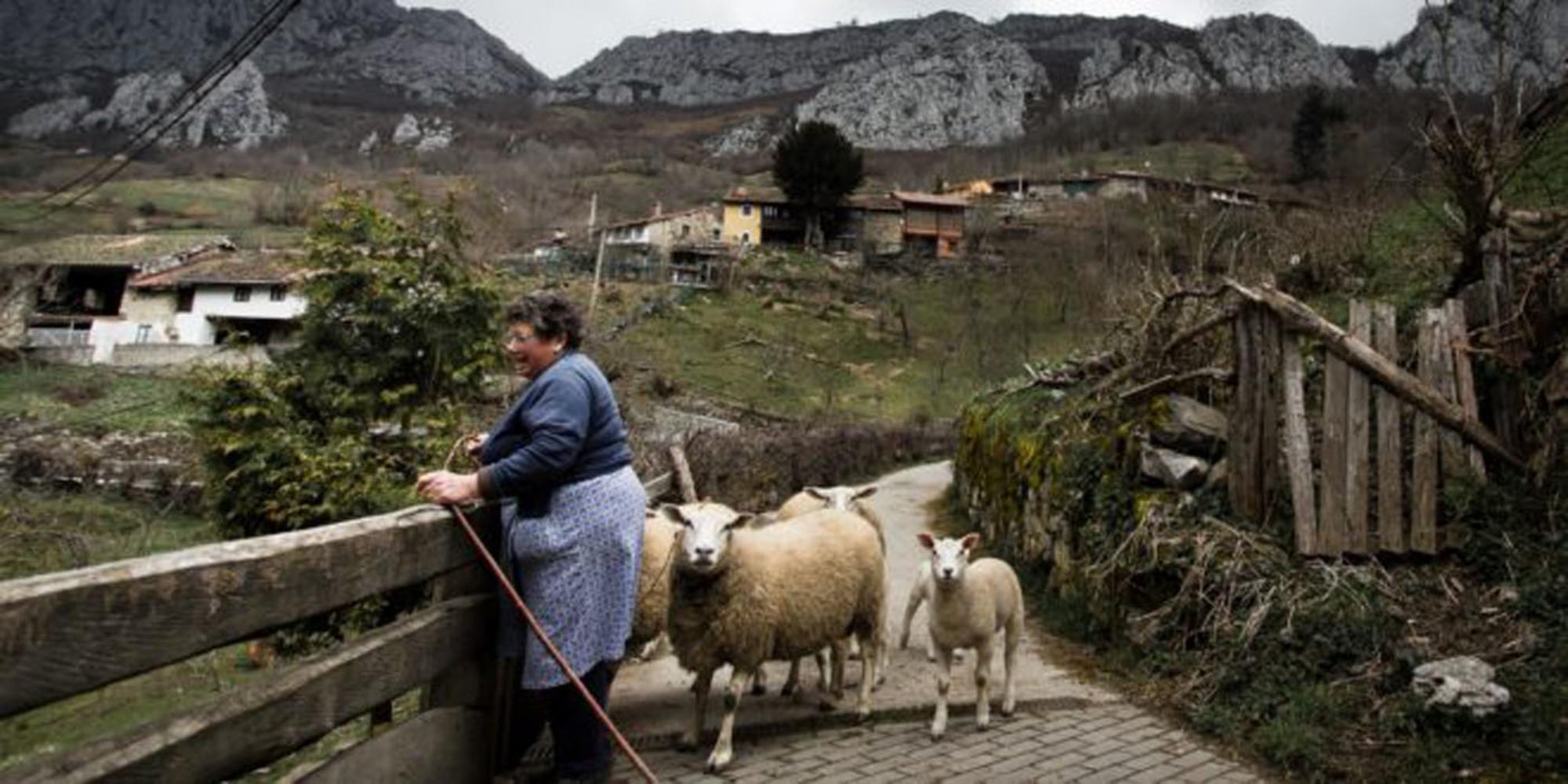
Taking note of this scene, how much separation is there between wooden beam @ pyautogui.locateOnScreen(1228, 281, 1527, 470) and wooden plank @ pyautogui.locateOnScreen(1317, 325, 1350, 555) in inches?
5.3

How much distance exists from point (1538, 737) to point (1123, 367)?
5.21m

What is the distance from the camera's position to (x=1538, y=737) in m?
4.71

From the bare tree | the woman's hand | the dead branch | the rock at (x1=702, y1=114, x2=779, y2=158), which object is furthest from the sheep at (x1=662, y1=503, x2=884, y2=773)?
the rock at (x1=702, y1=114, x2=779, y2=158)

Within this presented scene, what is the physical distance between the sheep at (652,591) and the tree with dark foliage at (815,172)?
74.6 metres

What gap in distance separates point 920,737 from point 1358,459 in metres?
3.92

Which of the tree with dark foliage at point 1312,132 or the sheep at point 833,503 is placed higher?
the tree with dark foliage at point 1312,132

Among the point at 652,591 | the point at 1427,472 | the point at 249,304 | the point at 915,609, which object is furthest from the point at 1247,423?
the point at 249,304

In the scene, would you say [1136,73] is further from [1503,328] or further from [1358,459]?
[1358,459]

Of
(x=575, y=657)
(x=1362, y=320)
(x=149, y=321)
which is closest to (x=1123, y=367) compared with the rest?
(x=1362, y=320)

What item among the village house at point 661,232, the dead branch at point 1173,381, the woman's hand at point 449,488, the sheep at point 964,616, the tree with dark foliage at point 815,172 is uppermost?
the tree with dark foliage at point 815,172

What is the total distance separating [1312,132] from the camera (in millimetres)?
80125

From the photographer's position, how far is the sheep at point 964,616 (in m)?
6.23

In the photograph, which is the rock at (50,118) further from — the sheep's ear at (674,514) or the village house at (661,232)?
the sheep's ear at (674,514)

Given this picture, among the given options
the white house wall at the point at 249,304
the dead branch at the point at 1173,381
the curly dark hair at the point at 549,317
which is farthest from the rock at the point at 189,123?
the curly dark hair at the point at 549,317
